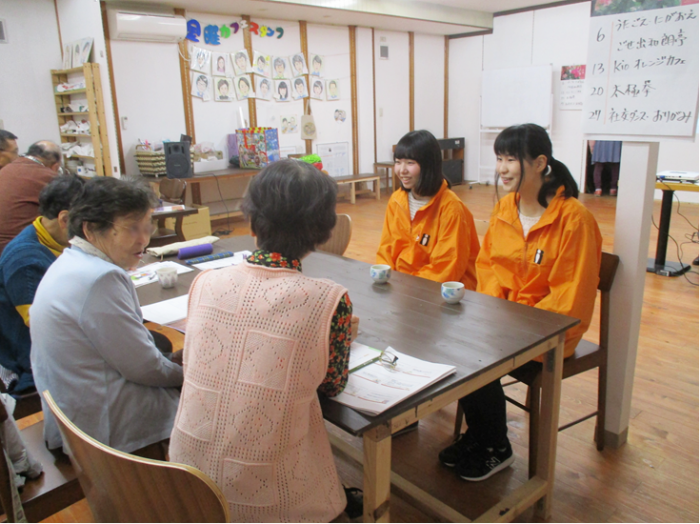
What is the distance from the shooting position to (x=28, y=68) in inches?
208

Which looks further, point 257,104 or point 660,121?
point 257,104

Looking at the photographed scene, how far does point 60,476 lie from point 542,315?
4.64ft

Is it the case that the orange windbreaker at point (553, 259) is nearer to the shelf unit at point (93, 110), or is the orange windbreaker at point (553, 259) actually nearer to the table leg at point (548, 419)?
the table leg at point (548, 419)

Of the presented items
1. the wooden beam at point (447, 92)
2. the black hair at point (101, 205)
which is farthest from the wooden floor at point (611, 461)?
the wooden beam at point (447, 92)

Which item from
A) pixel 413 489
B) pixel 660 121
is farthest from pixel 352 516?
pixel 660 121

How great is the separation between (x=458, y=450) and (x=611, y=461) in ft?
1.94

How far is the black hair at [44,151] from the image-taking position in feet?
11.0

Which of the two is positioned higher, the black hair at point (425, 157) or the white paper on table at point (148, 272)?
the black hair at point (425, 157)

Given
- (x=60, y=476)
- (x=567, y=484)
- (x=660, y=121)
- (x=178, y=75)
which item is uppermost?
(x=178, y=75)

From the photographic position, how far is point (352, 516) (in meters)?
1.72

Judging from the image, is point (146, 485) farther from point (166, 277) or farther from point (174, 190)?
point (174, 190)

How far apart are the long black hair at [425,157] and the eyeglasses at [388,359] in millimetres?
1205

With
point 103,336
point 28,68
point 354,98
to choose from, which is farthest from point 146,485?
point 354,98

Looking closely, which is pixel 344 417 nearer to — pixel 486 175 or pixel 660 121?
pixel 660 121
